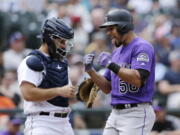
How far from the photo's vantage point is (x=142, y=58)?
631cm

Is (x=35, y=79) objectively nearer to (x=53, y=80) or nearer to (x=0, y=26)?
(x=53, y=80)

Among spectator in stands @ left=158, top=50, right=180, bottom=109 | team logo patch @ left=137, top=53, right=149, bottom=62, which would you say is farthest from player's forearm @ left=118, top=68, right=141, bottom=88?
spectator in stands @ left=158, top=50, right=180, bottom=109

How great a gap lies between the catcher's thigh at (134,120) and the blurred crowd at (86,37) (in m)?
2.86

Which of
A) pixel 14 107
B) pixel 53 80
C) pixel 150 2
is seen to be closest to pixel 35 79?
pixel 53 80

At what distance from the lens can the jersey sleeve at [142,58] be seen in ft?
20.7

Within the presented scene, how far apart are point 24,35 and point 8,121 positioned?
3.05m

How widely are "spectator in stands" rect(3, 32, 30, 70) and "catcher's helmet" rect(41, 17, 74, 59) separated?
16.9ft

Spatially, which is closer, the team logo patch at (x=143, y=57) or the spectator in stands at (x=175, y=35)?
the team logo patch at (x=143, y=57)

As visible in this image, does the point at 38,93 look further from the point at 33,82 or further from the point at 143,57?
the point at 143,57

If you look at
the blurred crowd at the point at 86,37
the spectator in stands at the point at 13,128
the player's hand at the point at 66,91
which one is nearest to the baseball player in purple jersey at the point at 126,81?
the player's hand at the point at 66,91

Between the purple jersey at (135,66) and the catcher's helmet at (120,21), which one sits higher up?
the catcher's helmet at (120,21)

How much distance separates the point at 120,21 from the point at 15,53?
5.31 metres

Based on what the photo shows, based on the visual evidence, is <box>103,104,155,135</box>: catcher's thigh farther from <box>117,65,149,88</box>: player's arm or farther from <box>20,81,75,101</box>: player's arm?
<box>20,81,75,101</box>: player's arm

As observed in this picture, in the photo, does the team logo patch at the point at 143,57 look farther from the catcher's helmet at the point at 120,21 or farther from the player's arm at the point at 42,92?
the player's arm at the point at 42,92
